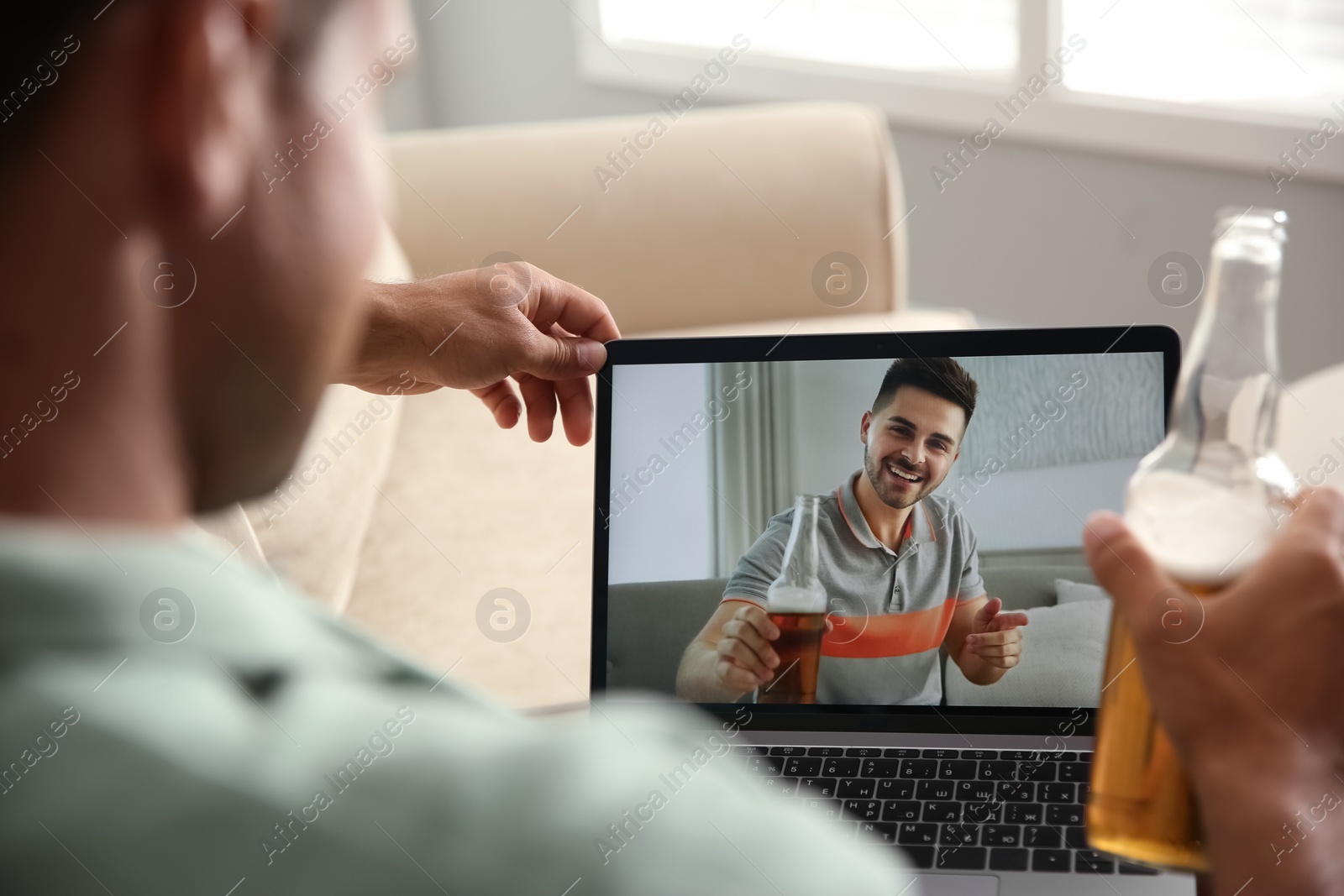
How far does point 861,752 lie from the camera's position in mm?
850

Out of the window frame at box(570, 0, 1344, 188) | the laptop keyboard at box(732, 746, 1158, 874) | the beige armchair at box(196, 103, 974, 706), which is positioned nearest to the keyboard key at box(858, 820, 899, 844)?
the laptop keyboard at box(732, 746, 1158, 874)

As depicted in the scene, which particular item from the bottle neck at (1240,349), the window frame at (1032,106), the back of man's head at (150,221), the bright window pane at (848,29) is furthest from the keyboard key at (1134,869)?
the bright window pane at (848,29)

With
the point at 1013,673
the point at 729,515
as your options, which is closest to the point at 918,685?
the point at 1013,673

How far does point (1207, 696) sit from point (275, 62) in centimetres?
41

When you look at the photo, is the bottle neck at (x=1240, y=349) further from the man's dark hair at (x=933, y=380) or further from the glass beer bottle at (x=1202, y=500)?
the man's dark hair at (x=933, y=380)

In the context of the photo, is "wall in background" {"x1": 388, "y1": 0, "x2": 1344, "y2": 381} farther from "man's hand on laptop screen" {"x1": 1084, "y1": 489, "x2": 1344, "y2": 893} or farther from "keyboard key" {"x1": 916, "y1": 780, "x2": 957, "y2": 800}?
"man's hand on laptop screen" {"x1": 1084, "y1": 489, "x2": 1344, "y2": 893}

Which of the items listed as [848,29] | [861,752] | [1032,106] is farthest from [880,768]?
[848,29]

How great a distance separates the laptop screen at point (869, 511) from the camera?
0.85 meters

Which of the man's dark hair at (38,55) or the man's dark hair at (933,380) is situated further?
the man's dark hair at (933,380)

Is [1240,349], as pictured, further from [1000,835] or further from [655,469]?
[655,469]

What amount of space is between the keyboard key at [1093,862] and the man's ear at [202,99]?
25.8 inches

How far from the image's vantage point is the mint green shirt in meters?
0.26

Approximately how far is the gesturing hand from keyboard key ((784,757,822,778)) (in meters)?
0.14

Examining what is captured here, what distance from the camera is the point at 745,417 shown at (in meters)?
0.95
